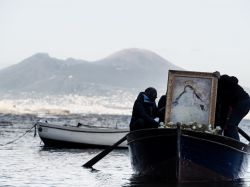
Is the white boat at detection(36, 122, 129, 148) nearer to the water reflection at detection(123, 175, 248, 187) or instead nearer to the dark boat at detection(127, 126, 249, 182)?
the water reflection at detection(123, 175, 248, 187)

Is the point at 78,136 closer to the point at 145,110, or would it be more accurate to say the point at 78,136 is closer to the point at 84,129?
the point at 84,129

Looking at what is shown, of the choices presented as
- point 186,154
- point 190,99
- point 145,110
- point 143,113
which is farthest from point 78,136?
point 186,154

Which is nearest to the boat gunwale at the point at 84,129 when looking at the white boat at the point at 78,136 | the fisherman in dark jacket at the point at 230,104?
the white boat at the point at 78,136

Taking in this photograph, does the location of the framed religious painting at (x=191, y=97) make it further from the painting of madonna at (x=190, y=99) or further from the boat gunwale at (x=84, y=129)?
the boat gunwale at (x=84, y=129)

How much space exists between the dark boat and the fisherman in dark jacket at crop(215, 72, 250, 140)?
831 millimetres

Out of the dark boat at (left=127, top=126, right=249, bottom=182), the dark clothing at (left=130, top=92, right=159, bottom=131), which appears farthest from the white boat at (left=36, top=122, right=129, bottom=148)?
the dark boat at (left=127, top=126, right=249, bottom=182)

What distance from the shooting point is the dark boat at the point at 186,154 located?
19266mm

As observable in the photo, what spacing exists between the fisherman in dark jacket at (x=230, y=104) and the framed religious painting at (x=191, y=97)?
0.57 meters

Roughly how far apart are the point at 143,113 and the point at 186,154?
8.18ft

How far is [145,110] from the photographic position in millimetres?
21766

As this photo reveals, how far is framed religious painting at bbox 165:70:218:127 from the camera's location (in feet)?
68.2

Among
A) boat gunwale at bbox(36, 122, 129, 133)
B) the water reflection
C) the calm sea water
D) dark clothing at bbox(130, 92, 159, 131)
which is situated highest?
dark clothing at bbox(130, 92, 159, 131)

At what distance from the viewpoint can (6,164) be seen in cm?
2494

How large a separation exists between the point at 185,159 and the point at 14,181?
4380mm
